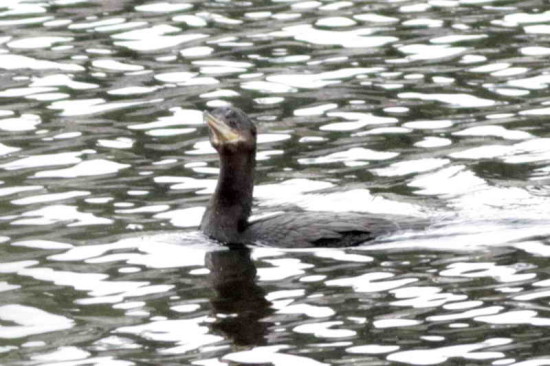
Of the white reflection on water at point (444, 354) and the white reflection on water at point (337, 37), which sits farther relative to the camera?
the white reflection on water at point (337, 37)

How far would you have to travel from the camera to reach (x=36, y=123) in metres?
15.7

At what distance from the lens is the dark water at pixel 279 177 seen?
10086 millimetres

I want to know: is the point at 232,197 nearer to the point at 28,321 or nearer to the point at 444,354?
the point at 28,321

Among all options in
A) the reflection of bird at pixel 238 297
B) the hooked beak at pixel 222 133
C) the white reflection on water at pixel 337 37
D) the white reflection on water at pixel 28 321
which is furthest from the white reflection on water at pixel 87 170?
the white reflection on water at pixel 337 37

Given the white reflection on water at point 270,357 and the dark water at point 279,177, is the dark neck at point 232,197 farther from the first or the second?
the white reflection on water at point 270,357

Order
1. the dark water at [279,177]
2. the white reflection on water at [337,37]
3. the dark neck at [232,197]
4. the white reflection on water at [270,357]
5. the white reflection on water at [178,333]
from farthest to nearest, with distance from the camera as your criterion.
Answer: the white reflection on water at [337,37] → the dark neck at [232,197] → the dark water at [279,177] → the white reflection on water at [178,333] → the white reflection on water at [270,357]

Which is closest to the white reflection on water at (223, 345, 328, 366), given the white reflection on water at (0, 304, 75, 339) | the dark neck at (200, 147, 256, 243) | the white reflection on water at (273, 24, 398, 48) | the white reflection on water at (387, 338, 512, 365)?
the white reflection on water at (387, 338, 512, 365)

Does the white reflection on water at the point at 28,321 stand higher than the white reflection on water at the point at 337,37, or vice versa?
the white reflection on water at the point at 28,321

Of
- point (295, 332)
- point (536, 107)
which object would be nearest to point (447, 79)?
point (536, 107)

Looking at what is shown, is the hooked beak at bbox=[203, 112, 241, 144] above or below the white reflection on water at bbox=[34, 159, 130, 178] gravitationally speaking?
above

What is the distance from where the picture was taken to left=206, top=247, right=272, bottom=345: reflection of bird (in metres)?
10.2

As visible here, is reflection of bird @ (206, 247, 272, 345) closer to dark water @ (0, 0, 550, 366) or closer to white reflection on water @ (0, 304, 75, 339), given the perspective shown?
dark water @ (0, 0, 550, 366)

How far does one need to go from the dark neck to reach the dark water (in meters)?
0.23

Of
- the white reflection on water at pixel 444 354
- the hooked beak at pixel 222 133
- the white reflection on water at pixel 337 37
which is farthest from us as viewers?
the white reflection on water at pixel 337 37
